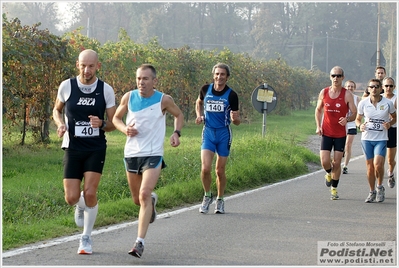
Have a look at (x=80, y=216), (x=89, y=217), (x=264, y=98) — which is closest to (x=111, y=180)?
(x=80, y=216)

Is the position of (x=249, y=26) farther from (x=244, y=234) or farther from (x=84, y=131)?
(x=84, y=131)

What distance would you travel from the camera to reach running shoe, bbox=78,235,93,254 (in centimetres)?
834

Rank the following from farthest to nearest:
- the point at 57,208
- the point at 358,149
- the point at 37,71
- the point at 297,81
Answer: the point at 297,81 < the point at 358,149 < the point at 37,71 < the point at 57,208

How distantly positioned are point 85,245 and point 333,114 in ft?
18.4

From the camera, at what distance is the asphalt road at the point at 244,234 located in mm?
8164

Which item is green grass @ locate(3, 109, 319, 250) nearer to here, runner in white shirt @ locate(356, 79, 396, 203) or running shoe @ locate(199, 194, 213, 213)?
running shoe @ locate(199, 194, 213, 213)

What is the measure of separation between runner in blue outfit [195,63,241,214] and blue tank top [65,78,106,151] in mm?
2871

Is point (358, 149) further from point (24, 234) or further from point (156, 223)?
point (24, 234)

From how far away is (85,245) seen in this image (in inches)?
330

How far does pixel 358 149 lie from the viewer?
25.2 m

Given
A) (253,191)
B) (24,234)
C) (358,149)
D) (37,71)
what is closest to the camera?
(24,234)

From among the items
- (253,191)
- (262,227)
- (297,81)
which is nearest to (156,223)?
(262,227)

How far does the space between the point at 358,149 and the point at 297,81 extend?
33565 mm

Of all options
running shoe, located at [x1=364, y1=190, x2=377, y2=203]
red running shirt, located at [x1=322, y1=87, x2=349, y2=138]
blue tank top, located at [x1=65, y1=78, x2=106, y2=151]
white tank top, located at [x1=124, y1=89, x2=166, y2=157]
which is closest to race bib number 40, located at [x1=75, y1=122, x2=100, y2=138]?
blue tank top, located at [x1=65, y1=78, x2=106, y2=151]
